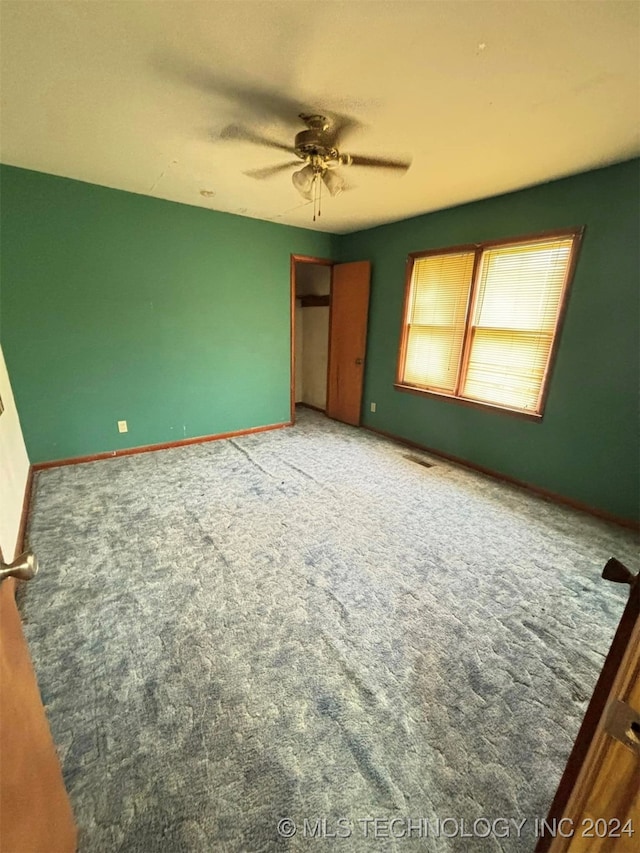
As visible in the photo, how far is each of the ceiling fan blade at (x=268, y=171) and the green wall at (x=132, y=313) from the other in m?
1.17

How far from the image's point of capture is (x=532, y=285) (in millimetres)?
2775

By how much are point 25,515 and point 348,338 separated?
367 centimetres

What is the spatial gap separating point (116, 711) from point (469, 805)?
1210mm

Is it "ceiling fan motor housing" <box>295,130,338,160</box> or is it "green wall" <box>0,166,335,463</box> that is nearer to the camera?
"ceiling fan motor housing" <box>295,130,338,160</box>

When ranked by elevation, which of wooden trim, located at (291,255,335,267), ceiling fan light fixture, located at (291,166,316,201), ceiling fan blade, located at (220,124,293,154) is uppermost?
ceiling fan blade, located at (220,124,293,154)

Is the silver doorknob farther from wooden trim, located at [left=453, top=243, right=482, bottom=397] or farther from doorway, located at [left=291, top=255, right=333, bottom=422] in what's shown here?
doorway, located at [left=291, top=255, right=333, bottom=422]

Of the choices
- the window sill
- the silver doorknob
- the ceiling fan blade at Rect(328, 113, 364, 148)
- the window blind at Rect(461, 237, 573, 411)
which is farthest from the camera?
the window sill

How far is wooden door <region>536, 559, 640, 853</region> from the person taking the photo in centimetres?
54

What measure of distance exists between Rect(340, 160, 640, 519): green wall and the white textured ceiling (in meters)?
0.24

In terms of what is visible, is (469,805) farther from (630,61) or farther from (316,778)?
(630,61)

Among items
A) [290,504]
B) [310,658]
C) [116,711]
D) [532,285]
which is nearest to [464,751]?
[310,658]

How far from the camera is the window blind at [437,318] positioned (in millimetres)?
3271

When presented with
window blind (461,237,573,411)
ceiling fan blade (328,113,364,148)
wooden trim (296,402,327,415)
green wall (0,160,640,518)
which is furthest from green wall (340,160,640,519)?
wooden trim (296,402,327,415)

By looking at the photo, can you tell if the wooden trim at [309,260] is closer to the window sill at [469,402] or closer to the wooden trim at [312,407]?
the window sill at [469,402]
